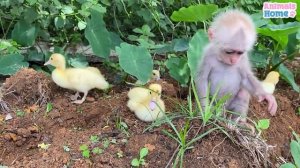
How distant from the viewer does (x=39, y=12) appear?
454cm

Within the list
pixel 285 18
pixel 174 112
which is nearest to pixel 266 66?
pixel 285 18

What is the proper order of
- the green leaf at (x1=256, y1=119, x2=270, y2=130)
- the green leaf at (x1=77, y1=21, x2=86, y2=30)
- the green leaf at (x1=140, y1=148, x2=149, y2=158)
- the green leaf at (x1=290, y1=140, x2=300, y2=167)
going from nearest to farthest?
the green leaf at (x1=290, y1=140, x2=300, y2=167), the green leaf at (x1=140, y1=148, x2=149, y2=158), the green leaf at (x1=256, y1=119, x2=270, y2=130), the green leaf at (x1=77, y1=21, x2=86, y2=30)

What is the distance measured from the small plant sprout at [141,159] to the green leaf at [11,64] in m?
1.45

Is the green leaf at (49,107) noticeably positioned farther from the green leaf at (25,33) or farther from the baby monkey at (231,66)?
the baby monkey at (231,66)

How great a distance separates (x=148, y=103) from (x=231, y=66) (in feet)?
1.96

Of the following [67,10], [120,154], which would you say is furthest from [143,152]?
[67,10]

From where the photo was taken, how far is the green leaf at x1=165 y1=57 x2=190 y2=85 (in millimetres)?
4227

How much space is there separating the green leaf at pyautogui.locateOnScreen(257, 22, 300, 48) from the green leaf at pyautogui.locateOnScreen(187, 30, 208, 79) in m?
0.43

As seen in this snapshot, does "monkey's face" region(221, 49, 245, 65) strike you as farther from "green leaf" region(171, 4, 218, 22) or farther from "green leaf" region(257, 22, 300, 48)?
"green leaf" region(257, 22, 300, 48)

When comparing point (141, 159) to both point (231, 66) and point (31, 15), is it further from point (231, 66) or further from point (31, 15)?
point (31, 15)

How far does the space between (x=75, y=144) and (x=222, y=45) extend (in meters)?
1.10

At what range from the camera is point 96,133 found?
142 inches

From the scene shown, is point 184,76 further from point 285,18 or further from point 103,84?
point 285,18

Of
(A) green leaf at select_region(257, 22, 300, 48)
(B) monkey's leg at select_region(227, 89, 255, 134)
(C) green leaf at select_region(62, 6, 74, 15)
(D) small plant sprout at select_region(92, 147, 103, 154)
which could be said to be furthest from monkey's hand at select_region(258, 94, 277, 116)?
(C) green leaf at select_region(62, 6, 74, 15)
